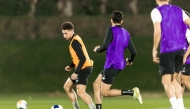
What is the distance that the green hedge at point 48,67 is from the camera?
36719 mm

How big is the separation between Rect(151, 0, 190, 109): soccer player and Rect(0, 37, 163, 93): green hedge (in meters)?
22.7

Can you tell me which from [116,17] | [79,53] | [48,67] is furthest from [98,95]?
[48,67]

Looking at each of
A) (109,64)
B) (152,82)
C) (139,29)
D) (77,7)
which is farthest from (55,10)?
(109,64)

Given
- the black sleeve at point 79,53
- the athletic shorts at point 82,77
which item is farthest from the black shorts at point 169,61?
the athletic shorts at point 82,77

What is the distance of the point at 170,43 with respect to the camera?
13.3 m

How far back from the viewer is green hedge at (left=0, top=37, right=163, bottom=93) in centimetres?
3672

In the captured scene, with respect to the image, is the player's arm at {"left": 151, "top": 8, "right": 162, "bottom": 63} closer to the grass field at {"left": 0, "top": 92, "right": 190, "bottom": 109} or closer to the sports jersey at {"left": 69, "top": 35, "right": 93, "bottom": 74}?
the sports jersey at {"left": 69, "top": 35, "right": 93, "bottom": 74}

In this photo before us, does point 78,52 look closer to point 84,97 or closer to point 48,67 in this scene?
point 84,97

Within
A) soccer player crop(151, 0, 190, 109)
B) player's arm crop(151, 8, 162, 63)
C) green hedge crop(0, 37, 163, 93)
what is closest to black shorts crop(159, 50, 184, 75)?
soccer player crop(151, 0, 190, 109)

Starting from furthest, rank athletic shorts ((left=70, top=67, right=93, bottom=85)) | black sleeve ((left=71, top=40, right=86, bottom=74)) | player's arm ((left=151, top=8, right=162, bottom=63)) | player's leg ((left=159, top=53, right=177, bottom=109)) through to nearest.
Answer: athletic shorts ((left=70, top=67, right=93, bottom=85)), black sleeve ((left=71, top=40, right=86, bottom=74)), player's leg ((left=159, top=53, right=177, bottom=109)), player's arm ((left=151, top=8, right=162, bottom=63))

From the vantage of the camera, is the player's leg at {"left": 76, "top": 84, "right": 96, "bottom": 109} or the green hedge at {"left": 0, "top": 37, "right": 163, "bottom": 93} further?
the green hedge at {"left": 0, "top": 37, "right": 163, "bottom": 93}

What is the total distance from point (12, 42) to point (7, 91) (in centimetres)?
374

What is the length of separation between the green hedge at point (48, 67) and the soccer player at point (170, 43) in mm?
22705

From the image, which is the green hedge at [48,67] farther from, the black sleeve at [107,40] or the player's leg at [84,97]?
the black sleeve at [107,40]
